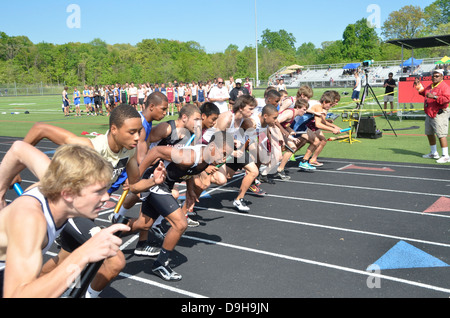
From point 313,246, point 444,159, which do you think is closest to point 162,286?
point 313,246

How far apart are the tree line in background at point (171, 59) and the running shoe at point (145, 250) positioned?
68309mm

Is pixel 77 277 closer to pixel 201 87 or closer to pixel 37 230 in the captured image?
A: pixel 37 230

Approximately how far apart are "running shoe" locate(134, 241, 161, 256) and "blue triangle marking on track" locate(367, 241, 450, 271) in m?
2.64

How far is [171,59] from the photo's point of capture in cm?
8738

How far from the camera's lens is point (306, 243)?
5.42 metres

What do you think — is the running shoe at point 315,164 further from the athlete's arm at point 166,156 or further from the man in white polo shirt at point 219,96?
the athlete's arm at point 166,156

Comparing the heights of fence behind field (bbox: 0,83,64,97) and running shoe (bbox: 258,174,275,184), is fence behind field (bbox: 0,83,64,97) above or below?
above

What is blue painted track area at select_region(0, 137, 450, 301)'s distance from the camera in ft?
13.8

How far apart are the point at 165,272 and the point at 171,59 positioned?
8689 centimetres

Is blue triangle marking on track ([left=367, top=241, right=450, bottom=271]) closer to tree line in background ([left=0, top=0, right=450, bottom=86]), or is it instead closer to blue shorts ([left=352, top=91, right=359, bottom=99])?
blue shorts ([left=352, top=91, right=359, bottom=99])

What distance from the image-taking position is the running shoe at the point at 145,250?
16.8 feet

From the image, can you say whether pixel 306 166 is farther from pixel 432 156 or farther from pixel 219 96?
pixel 219 96

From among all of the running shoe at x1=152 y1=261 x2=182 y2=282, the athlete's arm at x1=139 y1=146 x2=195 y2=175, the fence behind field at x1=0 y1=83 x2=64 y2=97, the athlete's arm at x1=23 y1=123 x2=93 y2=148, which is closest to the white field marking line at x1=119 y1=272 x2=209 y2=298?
the running shoe at x1=152 y1=261 x2=182 y2=282
